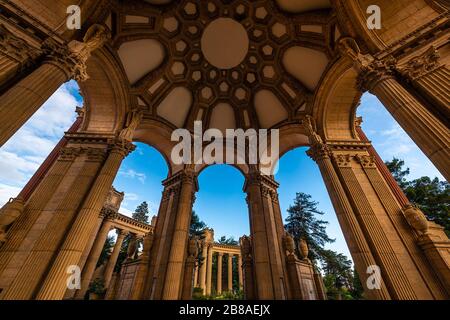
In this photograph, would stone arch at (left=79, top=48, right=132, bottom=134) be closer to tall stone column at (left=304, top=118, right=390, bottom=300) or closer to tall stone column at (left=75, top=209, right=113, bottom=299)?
tall stone column at (left=304, top=118, right=390, bottom=300)

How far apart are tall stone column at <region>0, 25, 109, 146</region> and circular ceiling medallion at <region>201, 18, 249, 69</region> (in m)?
Answer: 6.79

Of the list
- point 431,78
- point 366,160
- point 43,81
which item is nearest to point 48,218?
point 43,81

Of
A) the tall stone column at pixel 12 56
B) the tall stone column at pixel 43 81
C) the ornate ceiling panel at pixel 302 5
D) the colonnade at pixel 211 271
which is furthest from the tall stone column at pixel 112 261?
the ornate ceiling panel at pixel 302 5

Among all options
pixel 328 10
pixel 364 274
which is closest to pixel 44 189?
pixel 364 274

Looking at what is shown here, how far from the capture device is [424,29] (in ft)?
19.8

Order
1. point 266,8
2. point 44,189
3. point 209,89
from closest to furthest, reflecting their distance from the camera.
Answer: point 44,189, point 266,8, point 209,89

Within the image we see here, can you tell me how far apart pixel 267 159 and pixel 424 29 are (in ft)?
31.9

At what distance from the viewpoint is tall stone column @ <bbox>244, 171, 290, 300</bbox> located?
9914 millimetres

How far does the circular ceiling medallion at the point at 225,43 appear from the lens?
38.0 ft

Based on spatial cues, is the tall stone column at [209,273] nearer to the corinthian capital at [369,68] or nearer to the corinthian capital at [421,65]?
the corinthian capital at [369,68]

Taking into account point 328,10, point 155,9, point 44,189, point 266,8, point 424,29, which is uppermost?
point 266,8

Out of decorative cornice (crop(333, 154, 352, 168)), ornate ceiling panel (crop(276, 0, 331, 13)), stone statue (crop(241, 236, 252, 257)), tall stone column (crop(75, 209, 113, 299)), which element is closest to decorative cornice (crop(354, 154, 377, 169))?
decorative cornice (crop(333, 154, 352, 168))

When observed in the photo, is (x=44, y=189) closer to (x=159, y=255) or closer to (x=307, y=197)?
(x=159, y=255)

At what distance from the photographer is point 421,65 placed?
230 inches
